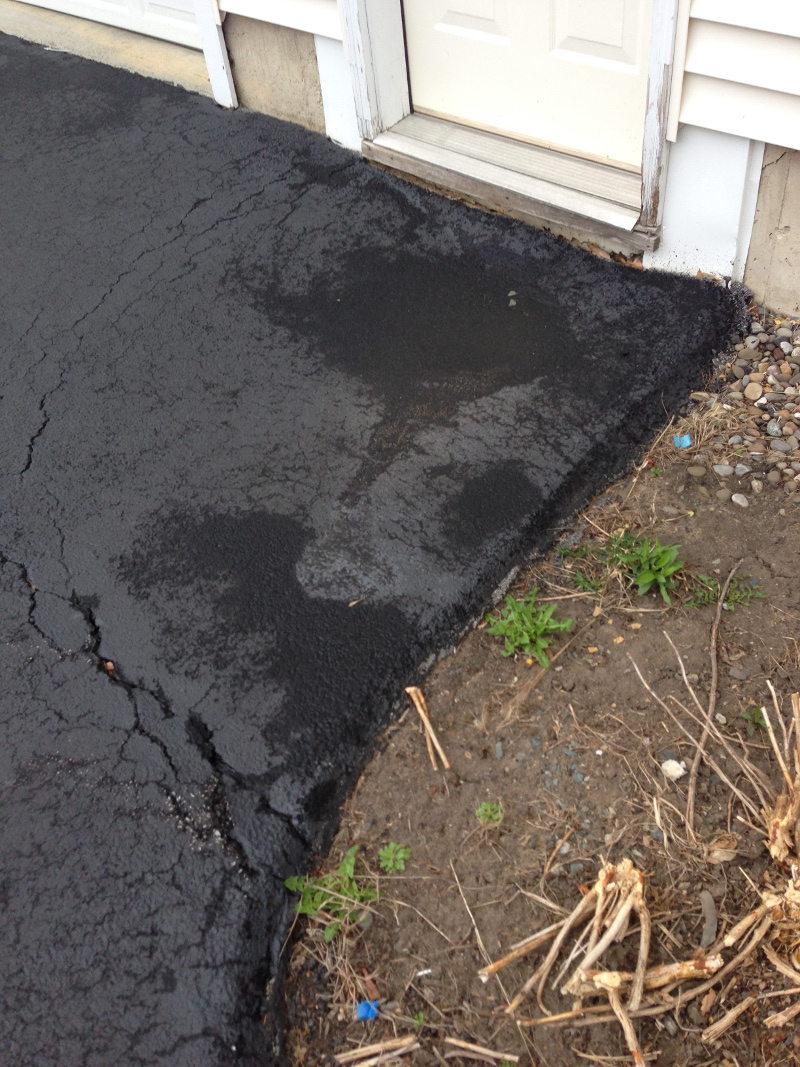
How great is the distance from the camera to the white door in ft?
10.0

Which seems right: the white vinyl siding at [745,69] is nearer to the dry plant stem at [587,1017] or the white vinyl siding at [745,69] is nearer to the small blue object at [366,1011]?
the dry plant stem at [587,1017]

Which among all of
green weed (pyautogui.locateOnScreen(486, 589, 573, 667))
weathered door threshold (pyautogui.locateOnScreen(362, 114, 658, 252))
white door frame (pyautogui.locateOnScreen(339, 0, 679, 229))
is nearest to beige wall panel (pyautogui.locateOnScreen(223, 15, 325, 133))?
white door frame (pyautogui.locateOnScreen(339, 0, 679, 229))

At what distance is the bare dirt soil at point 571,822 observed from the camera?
1.74m

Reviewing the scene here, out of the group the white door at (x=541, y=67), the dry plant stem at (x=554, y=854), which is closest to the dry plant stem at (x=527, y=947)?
the dry plant stem at (x=554, y=854)

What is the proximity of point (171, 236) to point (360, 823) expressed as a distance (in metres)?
2.92

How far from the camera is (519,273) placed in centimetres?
342

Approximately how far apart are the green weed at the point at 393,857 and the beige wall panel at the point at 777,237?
238 cm

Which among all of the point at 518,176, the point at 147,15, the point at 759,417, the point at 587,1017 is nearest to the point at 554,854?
the point at 587,1017

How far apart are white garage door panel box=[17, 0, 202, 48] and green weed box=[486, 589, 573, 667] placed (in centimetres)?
402

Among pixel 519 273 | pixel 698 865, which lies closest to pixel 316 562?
pixel 698 865

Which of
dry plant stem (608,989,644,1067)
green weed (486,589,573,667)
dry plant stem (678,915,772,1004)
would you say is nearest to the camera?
dry plant stem (608,989,644,1067)

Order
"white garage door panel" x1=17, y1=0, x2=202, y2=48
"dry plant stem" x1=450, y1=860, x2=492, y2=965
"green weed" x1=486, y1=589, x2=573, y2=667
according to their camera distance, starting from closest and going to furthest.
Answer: "dry plant stem" x1=450, y1=860, x2=492, y2=965 < "green weed" x1=486, y1=589, x2=573, y2=667 < "white garage door panel" x1=17, y1=0, x2=202, y2=48

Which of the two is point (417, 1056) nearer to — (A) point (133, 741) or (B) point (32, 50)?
(A) point (133, 741)

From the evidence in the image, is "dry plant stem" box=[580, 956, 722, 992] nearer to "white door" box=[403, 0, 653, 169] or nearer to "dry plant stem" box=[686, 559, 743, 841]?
"dry plant stem" box=[686, 559, 743, 841]
